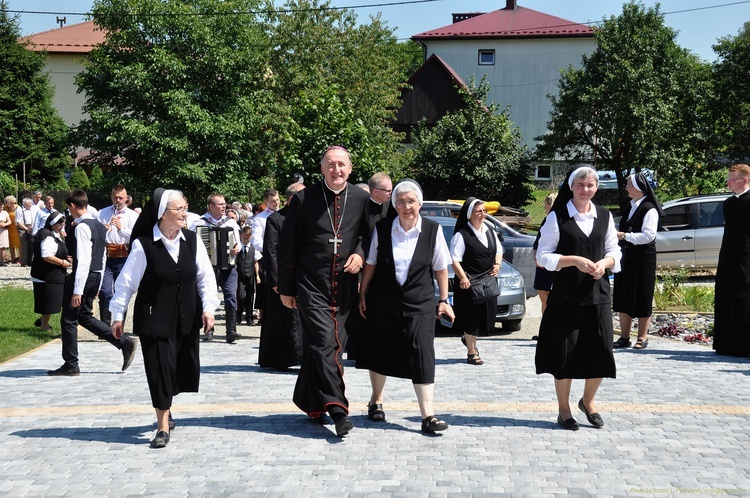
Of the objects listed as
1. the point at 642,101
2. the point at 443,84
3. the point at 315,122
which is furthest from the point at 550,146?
the point at 315,122

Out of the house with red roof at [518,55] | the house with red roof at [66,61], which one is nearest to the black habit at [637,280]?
the house with red roof at [518,55]

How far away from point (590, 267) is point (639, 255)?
4.58 meters

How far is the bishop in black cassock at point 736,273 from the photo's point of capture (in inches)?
401

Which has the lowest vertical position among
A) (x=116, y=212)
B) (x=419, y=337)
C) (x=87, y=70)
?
(x=419, y=337)

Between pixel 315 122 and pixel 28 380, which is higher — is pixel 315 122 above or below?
above

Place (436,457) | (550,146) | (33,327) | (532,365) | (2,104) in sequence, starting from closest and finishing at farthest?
(436,457)
(532,365)
(33,327)
(550,146)
(2,104)

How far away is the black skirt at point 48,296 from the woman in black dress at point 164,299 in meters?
5.37

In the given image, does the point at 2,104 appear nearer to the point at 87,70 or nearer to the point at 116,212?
the point at 87,70

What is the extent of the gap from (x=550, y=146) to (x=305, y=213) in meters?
37.0

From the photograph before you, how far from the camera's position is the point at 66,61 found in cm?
6781

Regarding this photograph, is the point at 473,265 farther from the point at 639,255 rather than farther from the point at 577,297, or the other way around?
the point at 577,297

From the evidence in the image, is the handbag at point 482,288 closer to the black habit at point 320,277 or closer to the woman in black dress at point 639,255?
the woman in black dress at point 639,255

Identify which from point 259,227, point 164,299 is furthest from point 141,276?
point 259,227

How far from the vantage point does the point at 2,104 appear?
49531mm
